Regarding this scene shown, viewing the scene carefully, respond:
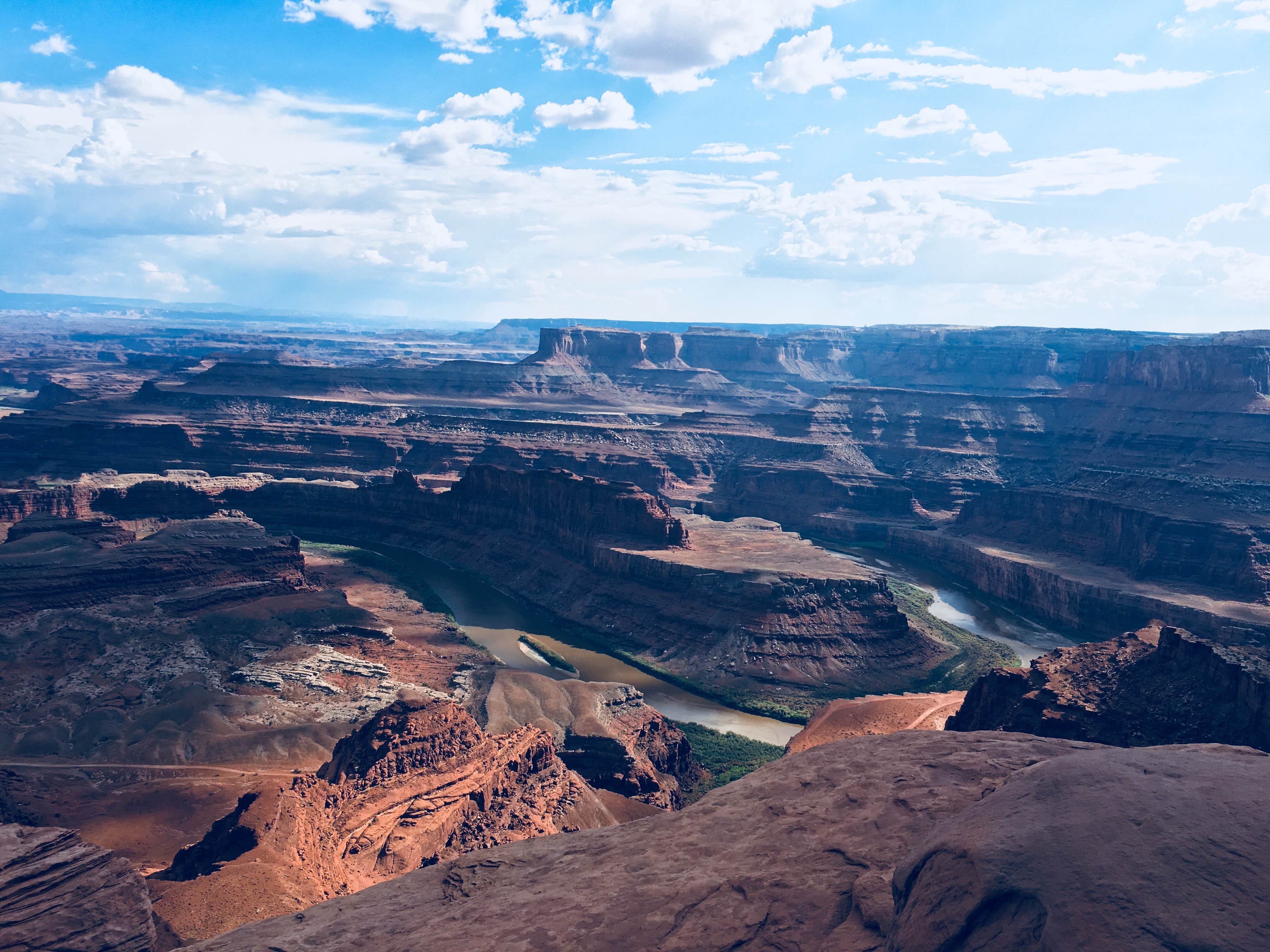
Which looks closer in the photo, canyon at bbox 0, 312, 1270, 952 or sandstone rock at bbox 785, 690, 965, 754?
canyon at bbox 0, 312, 1270, 952

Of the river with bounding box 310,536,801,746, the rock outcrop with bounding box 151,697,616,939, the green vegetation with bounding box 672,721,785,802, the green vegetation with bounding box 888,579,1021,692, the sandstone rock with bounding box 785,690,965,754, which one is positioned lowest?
the river with bounding box 310,536,801,746

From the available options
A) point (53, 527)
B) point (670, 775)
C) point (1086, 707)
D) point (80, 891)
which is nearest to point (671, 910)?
point (80, 891)

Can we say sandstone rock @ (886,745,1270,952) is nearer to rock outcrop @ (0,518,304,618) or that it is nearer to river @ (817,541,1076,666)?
river @ (817,541,1076,666)

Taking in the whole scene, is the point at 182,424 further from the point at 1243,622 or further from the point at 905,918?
the point at 905,918

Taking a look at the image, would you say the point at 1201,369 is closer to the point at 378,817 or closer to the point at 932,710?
the point at 932,710

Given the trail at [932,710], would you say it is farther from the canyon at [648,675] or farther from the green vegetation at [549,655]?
the green vegetation at [549,655]

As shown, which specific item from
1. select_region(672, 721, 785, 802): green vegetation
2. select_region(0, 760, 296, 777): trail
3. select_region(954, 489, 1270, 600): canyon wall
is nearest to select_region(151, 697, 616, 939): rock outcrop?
select_region(0, 760, 296, 777): trail

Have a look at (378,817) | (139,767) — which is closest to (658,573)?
(139,767)

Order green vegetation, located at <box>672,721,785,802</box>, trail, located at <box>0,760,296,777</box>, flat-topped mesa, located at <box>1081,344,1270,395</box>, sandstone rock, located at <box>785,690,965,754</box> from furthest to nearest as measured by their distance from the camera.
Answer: flat-topped mesa, located at <box>1081,344,1270,395</box> < green vegetation, located at <box>672,721,785,802</box> < sandstone rock, located at <box>785,690,965,754</box> < trail, located at <box>0,760,296,777</box>
